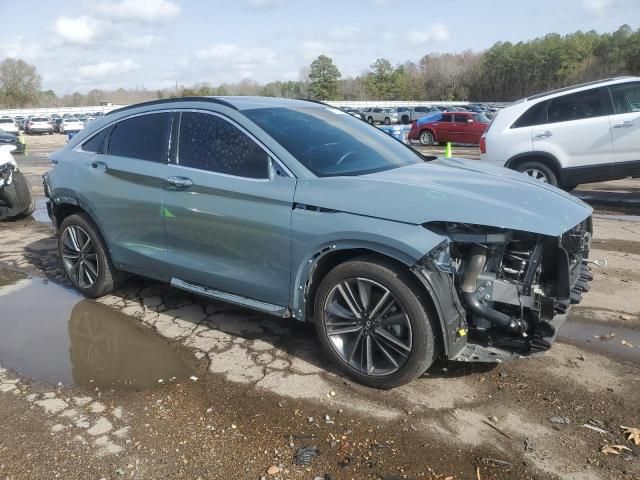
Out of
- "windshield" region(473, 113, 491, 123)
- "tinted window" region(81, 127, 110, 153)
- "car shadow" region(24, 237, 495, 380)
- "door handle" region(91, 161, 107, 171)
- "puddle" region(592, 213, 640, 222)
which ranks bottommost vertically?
"car shadow" region(24, 237, 495, 380)

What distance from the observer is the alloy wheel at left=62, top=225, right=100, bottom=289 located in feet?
→ 17.3

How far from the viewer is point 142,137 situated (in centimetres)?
474

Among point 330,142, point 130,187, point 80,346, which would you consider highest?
point 330,142

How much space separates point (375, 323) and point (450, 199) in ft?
2.95

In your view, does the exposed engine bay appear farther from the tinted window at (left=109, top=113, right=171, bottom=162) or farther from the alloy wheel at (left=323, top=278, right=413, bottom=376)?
the tinted window at (left=109, top=113, right=171, bottom=162)

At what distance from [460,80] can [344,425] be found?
115376mm

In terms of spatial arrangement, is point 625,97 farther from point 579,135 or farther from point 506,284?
point 506,284

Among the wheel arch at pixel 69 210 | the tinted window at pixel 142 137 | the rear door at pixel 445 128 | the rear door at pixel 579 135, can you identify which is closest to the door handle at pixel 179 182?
the tinted window at pixel 142 137

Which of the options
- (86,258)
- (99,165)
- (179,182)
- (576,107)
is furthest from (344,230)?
(576,107)

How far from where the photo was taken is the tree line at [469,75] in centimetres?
9144

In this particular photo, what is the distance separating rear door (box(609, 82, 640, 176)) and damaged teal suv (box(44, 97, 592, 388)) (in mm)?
5285

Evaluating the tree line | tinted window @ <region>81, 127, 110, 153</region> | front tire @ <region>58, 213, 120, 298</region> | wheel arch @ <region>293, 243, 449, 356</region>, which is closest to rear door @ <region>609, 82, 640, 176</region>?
wheel arch @ <region>293, 243, 449, 356</region>

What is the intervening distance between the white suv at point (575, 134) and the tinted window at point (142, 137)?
645 centimetres

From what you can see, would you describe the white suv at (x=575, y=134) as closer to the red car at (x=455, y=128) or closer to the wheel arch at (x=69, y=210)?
the wheel arch at (x=69, y=210)
